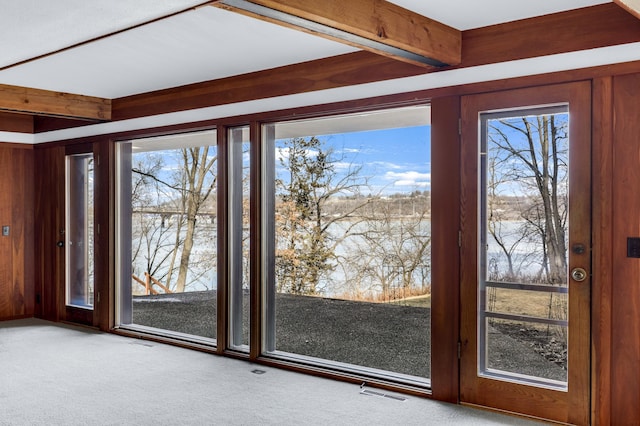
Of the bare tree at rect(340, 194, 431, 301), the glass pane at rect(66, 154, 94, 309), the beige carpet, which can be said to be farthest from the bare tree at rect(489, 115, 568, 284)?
the glass pane at rect(66, 154, 94, 309)

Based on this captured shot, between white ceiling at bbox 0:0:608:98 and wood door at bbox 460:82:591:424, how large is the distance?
61 centimetres

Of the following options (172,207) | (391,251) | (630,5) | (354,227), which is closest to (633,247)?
(630,5)

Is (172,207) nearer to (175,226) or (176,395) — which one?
(175,226)

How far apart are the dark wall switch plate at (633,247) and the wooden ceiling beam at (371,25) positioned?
1.47 metres

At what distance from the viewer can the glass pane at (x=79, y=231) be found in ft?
21.0

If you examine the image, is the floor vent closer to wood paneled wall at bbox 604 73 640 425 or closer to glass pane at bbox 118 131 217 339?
wood paneled wall at bbox 604 73 640 425

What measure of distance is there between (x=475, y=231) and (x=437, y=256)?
317mm

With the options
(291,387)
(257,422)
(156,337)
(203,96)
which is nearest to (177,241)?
(156,337)

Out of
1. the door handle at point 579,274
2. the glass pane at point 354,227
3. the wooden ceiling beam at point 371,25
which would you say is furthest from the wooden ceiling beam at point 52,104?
the door handle at point 579,274

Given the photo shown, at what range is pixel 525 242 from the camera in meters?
3.51

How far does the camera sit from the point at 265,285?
4754 millimetres

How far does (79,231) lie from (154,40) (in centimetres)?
348

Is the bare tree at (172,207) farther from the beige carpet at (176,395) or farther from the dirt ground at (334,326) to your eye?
the beige carpet at (176,395)

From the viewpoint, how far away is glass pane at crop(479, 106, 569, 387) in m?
3.38
